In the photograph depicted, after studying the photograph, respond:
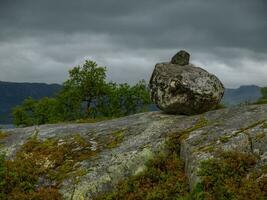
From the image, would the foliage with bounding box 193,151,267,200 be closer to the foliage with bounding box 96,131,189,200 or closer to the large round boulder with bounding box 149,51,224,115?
the foliage with bounding box 96,131,189,200

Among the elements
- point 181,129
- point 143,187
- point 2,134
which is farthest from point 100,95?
point 143,187

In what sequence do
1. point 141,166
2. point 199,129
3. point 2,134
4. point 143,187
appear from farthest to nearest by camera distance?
point 2,134
point 199,129
point 141,166
point 143,187

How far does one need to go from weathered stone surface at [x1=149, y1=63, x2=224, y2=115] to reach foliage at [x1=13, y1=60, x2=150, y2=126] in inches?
1426

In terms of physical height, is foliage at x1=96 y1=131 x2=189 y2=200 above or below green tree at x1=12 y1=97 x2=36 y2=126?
above

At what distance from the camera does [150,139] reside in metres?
24.6

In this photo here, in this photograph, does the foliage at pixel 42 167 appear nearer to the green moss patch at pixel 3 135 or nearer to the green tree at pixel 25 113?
the green moss patch at pixel 3 135

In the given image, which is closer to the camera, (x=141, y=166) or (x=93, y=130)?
(x=141, y=166)

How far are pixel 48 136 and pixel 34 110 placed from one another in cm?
6014

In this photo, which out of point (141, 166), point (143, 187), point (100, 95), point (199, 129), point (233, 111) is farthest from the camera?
point (100, 95)

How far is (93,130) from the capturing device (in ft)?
90.5

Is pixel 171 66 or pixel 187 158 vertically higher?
pixel 171 66

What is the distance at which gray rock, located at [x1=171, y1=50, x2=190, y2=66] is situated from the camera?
30594 millimetres

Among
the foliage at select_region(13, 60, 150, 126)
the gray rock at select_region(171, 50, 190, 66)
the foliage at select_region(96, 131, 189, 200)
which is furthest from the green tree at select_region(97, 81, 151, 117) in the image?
the foliage at select_region(96, 131, 189, 200)

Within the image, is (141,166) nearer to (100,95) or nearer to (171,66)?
(171,66)
